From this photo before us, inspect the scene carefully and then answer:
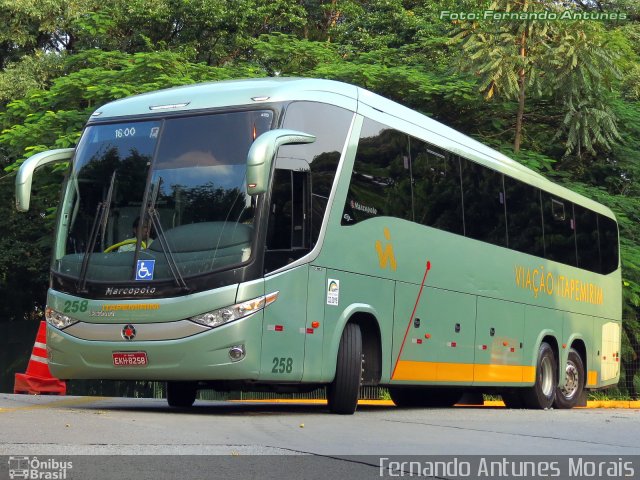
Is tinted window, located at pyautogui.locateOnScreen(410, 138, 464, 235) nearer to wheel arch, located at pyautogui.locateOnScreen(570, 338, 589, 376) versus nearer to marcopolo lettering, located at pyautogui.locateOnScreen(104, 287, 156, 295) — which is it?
marcopolo lettering, located at pyautogui.locateOnScreen(104, 287, 156, 295)

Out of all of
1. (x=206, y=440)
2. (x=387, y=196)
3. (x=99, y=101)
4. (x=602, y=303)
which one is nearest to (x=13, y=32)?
(x=99, y=101)

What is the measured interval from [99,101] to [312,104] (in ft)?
46.0

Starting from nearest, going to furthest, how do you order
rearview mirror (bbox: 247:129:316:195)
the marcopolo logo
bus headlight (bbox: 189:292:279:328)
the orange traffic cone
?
the marcopolo logo < rearview mirror (bbox: 247:129:316:195) < bus headlight (bbox: 189:292:279:328) < the orange traffic cone

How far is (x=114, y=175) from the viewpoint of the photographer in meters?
12.1

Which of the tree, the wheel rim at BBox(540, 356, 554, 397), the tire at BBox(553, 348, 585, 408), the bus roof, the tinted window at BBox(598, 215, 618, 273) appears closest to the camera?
the bus roof

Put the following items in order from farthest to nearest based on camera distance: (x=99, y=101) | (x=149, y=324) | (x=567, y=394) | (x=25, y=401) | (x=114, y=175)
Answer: (x=99, y=101)
(x=567, y=394)
(x=25, y=401)
(x=114, y=175)
(x=149, y=324)

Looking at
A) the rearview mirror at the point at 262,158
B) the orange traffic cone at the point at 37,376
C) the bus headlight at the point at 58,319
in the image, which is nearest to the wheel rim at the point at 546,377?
the orange traffic cone at the point at 37,376

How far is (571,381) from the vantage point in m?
19.6

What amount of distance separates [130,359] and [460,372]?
5339mm

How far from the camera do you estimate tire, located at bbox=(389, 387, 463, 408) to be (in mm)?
18078

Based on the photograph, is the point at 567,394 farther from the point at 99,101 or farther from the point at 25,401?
the point at 99,101

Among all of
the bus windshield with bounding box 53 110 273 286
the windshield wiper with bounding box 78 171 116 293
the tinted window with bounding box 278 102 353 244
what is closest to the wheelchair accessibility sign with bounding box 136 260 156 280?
the bus windshield with bounding box 53 110 273 286

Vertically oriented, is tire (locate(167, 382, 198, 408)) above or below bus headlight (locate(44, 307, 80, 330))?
below

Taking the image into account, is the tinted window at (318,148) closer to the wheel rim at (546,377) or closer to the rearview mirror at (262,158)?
the rearview mirror at (262,158)
